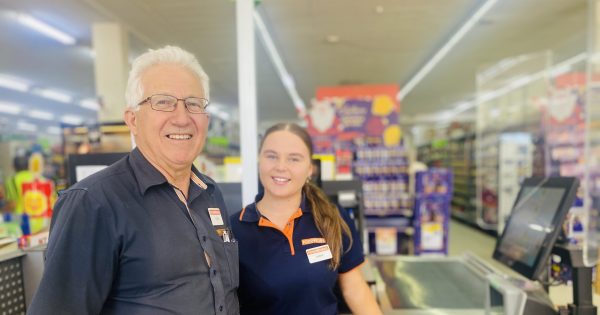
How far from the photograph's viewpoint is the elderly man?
92cm

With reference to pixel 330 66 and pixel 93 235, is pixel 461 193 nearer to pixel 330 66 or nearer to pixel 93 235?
pixel 330 66

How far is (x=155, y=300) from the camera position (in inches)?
39.9

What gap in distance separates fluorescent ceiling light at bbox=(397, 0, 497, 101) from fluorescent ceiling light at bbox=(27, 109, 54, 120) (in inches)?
619

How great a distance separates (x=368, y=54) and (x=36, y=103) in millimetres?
13041

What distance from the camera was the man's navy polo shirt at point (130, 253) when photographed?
916 mm

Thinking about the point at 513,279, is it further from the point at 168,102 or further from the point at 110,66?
the point at 110,66

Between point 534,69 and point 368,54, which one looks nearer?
point 534,69

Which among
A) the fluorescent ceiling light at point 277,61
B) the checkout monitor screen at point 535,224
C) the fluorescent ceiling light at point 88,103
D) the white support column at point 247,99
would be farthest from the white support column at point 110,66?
the fluorescent ceiling light at point 88,103

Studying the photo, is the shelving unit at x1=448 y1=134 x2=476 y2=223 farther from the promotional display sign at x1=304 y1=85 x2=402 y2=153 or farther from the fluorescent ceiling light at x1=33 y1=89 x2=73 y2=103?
the fluorescent ceiling light at x1=33 y1=89 x2=73 y2=103

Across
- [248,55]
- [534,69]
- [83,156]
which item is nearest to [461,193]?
[534,69]

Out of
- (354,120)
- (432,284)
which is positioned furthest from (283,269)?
(354,120)

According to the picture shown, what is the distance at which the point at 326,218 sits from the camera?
1628 millimetres

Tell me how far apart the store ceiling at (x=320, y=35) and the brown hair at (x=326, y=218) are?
450 centimetres

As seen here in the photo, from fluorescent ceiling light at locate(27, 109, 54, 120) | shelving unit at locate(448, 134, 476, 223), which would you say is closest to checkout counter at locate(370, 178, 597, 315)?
shelving unit at locate(448, 134, 476, 223)
